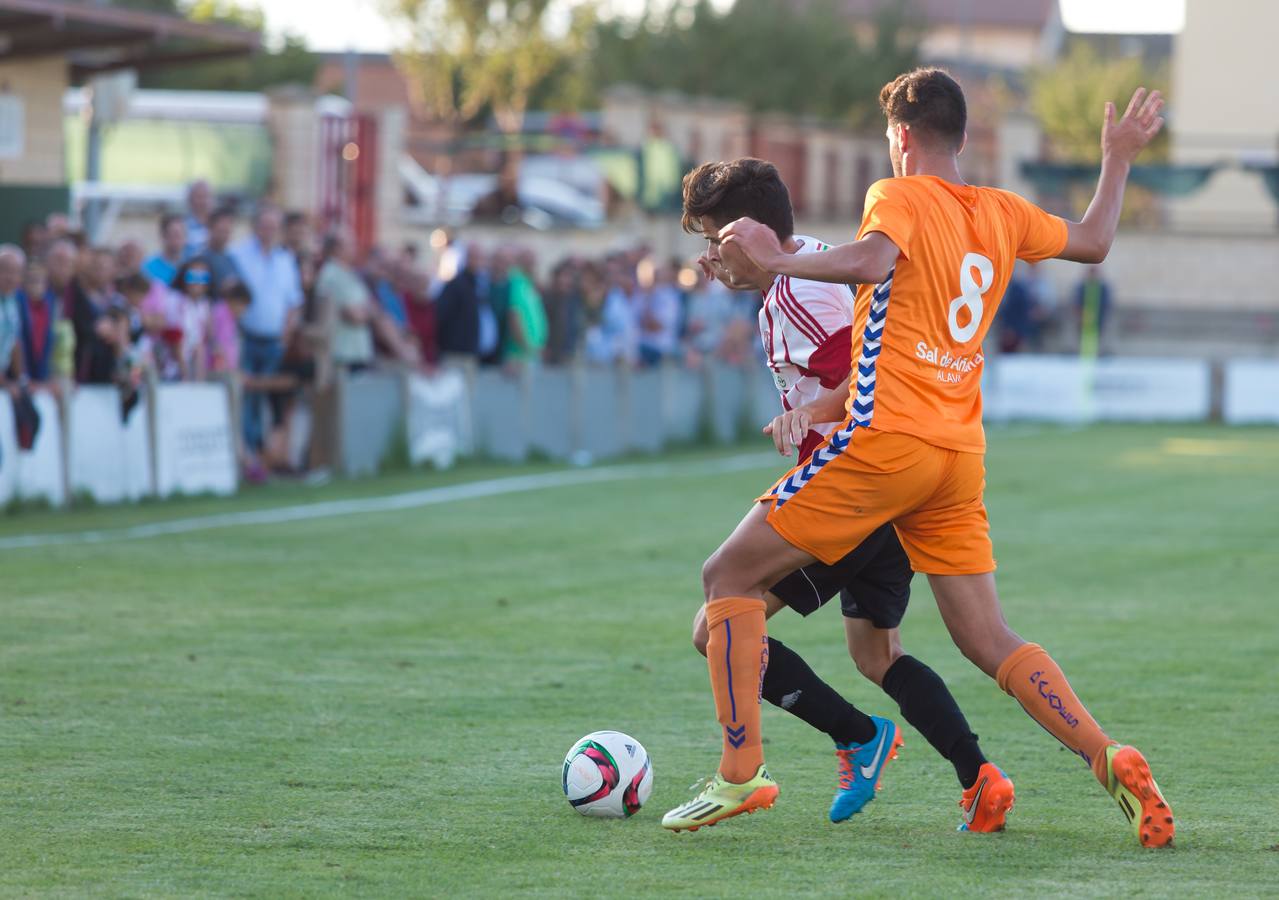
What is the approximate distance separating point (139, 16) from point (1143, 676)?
55.9 ft

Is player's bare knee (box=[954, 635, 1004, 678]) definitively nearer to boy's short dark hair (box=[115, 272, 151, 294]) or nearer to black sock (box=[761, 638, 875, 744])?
black sock (box=[761, 638, 875, 744])

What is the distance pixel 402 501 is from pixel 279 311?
2290mm

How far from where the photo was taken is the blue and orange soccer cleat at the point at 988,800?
5.77 meters

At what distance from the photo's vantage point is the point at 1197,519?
16281 mm

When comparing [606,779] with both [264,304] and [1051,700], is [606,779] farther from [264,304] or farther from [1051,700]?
[264,304]

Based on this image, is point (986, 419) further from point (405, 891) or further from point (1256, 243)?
point (405, 891)

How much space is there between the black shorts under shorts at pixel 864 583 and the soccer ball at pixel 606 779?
68cm

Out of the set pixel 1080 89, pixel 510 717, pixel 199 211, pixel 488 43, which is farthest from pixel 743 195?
pixel 1080 89

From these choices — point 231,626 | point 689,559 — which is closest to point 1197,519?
point 689,559

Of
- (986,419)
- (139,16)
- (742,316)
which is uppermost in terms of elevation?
(139,16)

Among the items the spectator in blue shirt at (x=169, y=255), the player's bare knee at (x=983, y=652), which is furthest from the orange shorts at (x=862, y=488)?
the spectator in blue shirt at (x=169, y=255)

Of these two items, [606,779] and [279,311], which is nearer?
[606,779]

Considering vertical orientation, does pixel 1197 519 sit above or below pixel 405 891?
below

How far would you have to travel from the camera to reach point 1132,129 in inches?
237
